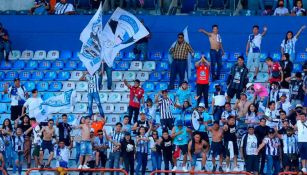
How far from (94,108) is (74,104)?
85 cm

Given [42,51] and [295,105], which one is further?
[42,51]

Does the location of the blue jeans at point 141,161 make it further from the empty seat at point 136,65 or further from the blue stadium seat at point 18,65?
the blue stadium seat at point 18,65

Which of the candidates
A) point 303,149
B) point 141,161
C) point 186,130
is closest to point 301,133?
point 303,149

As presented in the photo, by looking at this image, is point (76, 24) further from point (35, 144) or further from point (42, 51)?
point (35, 144)

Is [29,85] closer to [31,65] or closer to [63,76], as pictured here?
[63,76]

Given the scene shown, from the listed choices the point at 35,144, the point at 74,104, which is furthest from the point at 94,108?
the point at 35,144

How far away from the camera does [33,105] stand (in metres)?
34.4

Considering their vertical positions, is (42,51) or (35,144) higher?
(42,51)

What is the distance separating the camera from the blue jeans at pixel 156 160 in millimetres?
32344

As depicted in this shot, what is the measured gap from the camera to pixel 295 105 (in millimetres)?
34094

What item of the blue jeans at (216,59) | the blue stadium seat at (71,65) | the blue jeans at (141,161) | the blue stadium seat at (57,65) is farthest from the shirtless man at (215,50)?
the blue jeans at (141,161)

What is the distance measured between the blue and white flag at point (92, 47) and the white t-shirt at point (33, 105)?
5.33 feet

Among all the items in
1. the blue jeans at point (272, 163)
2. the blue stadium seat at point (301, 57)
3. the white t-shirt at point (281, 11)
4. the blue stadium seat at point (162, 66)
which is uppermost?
the white t-shirt at point (281, 11)

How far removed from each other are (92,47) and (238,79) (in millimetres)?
3831
